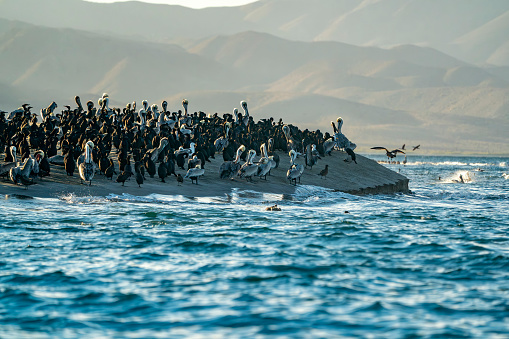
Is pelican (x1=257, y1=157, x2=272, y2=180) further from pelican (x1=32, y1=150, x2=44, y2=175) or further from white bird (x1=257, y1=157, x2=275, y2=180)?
pelican (x1=32, y1=150, x2=44, y2=175)

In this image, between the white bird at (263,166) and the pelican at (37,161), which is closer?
the pelican at (37,161)

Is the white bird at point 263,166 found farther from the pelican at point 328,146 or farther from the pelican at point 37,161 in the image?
the pelican at point 328,146

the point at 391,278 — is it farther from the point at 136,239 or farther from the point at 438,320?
the point at 136,239

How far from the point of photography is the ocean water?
1032cm

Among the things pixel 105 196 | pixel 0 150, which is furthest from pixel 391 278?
pixel 0 150

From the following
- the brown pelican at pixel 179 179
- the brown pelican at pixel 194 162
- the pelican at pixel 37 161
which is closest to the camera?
the pelican at pixel 37 161

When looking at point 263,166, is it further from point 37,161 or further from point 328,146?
point 328,146

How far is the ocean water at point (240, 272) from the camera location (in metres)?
10.3

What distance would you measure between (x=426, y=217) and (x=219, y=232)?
734 centimetres

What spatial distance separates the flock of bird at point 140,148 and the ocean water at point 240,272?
1978 mm

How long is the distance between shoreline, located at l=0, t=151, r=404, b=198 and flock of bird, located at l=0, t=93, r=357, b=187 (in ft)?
0.92

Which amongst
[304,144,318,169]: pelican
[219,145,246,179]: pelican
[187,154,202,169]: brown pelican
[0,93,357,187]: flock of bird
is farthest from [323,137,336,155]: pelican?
[187,154,202,169]: brown pelican

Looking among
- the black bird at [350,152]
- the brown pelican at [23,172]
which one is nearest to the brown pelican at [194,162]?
the brown pelican at [23,172]

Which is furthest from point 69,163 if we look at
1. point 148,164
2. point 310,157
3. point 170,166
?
point 310,157
